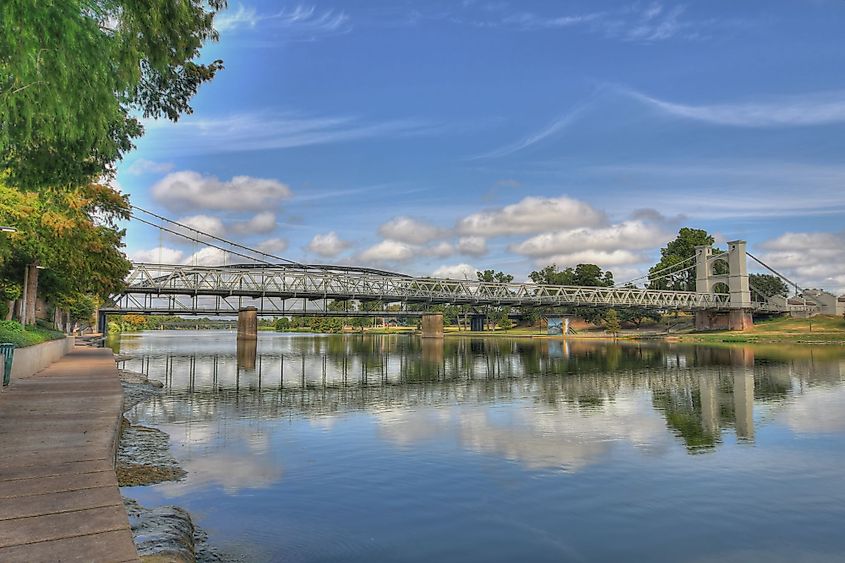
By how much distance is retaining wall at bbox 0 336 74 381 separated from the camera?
2441 cm

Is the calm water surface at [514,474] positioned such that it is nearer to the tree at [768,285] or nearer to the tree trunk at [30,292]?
the tree trunk at [30,292]

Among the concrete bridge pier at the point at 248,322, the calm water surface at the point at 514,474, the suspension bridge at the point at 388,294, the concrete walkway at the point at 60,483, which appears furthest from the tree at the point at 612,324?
the concrete walkway at the point at 60,483

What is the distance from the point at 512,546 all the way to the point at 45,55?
1118 centimetres

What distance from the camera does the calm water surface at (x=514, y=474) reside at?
38.3ft

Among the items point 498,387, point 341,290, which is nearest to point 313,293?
point 341,290

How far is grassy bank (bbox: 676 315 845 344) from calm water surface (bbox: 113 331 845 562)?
7624 cm

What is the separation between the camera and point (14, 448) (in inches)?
469

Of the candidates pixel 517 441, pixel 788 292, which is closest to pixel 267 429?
pixel 517 441

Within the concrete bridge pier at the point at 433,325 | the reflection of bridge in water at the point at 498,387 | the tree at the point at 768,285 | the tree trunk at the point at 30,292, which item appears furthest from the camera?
the tree at the point at 768,285

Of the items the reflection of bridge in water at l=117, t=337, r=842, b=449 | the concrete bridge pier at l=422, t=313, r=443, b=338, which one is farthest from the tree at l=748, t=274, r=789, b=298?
the reflection of bridge in water at l=117, t=337, r=842, b=449

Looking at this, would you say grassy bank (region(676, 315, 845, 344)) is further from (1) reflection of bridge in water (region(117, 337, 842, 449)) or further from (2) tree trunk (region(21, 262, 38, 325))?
(2) tree trunk (region(21, 262, 38, 325))

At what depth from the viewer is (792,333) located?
110m

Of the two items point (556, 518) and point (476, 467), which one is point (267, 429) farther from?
point (556, 518)

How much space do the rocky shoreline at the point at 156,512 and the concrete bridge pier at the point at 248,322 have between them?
342 feet
